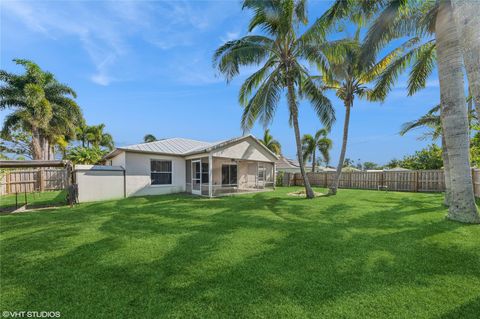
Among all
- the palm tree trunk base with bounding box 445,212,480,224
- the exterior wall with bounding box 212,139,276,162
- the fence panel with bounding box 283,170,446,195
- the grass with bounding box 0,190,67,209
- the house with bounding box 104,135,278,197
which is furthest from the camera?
the fence panel with bounding box 283,170,446,195

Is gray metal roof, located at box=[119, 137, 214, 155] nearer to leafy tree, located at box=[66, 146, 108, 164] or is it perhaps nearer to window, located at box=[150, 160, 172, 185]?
window, located at box=[150, 160, 172, 185]

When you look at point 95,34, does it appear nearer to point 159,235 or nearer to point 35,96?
point 159,235

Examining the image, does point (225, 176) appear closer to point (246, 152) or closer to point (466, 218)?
point (246, 152)

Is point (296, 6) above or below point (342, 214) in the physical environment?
above

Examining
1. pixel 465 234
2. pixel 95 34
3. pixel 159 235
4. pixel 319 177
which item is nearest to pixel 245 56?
pixel 95 34

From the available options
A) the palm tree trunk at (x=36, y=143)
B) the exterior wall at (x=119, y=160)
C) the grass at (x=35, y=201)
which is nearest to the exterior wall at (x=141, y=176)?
the exterior wall at (x=119, y=160)

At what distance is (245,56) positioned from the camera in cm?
1030

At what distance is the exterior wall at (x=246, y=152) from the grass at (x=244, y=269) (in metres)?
7.46

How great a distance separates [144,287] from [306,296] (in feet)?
7.27

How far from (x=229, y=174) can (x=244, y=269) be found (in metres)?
13.8

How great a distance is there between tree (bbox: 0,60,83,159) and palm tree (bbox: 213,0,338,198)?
1688cm

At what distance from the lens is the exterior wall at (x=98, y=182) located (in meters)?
10.6

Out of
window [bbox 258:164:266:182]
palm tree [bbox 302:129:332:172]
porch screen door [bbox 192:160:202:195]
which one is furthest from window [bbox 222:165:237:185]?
palm tree [bbox 302:129:332:172]

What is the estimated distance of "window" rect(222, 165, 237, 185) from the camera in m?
17.0
